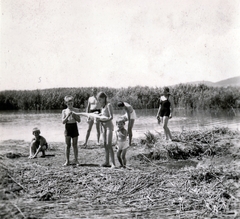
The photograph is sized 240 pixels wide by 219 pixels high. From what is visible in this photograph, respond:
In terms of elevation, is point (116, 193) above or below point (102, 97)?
below

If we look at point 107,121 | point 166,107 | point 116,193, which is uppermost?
point 166,107

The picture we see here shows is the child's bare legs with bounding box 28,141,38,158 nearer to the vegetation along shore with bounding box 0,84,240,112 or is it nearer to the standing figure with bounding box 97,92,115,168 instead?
the standing figure with bounding box 97,92,115,168

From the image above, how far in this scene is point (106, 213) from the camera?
12.6 feet

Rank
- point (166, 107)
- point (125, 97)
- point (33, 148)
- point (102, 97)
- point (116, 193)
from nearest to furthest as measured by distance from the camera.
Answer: point (116, 193)
point (102, 97)
point (33, 148)
point (166, 107)
point (125, 97)

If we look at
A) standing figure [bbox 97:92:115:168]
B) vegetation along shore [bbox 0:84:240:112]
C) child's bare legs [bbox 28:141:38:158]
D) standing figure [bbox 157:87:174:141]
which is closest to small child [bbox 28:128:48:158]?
child's bare legs [bbox 28:141:38:158]

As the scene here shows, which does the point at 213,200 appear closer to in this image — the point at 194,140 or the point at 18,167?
the point at 18,167

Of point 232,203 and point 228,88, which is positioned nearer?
point 232,203

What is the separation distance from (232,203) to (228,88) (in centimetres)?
2244

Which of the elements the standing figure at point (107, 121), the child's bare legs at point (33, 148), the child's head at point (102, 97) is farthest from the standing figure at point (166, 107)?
the child's bare legs at point (33, 148)

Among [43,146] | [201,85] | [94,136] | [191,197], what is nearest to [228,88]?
[201,85]

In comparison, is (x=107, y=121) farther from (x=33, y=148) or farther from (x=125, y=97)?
(x=125, y=97)

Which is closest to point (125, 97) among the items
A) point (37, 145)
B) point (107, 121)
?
point (37, 145)

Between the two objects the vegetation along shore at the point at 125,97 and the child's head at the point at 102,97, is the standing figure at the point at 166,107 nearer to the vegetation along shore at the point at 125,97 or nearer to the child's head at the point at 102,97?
the child's head at the point at 102,97

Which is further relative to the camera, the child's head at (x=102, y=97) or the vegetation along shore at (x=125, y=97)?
the vegetation along shore at (x=125, y=97)
